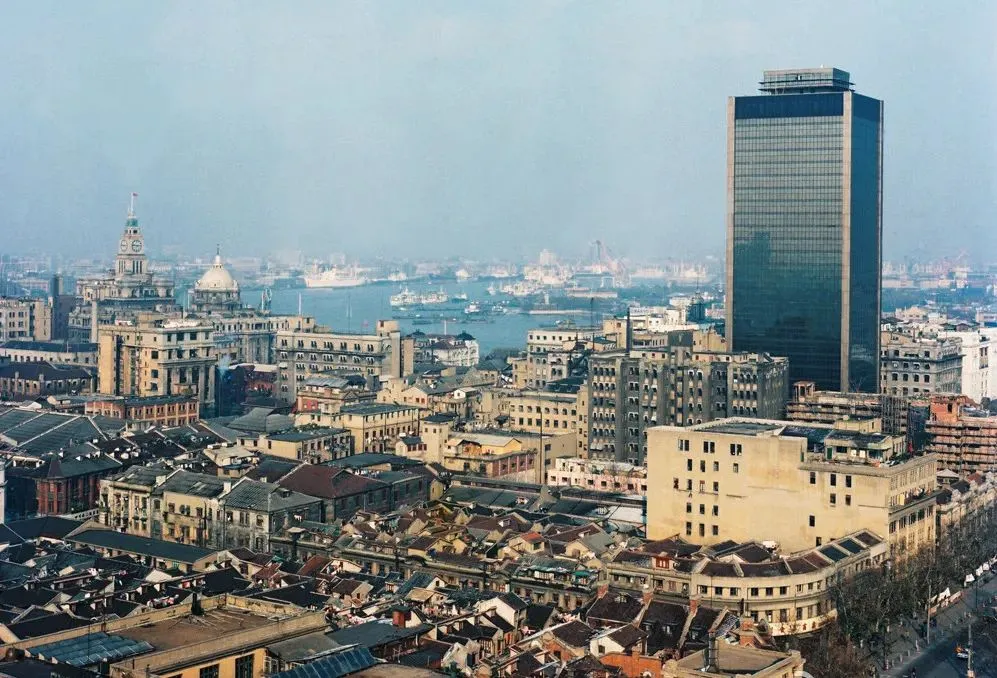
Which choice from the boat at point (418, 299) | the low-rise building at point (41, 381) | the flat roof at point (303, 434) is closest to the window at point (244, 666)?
the flat roof at point (303, 434)

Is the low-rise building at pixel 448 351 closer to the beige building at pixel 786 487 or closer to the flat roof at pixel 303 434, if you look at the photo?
the flat roof at pixel 303 434

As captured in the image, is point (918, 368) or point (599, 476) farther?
point (918, 368)

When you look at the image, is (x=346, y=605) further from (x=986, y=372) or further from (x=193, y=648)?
(x=986, y=372)

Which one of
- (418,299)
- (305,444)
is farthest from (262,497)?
(418,299)

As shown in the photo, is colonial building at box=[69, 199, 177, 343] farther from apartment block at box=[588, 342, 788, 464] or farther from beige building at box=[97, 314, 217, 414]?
apartment block at box=[588, 342, 788, 464]

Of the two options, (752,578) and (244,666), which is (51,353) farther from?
(244,666)

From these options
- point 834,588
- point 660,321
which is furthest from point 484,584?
point 660,321
